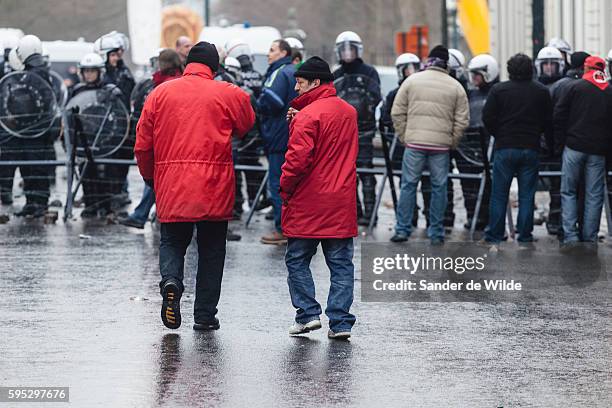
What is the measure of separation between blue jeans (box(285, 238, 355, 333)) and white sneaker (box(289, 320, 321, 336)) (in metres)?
0.03

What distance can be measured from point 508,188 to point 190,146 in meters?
5.73

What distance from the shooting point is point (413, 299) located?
12.0 meters

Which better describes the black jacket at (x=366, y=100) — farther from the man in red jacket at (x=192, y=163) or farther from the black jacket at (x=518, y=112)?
the man in red jacket at (x=192, y=163)

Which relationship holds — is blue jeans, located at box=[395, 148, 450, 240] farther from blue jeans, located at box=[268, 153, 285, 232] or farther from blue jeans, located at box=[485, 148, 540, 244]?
blue jeans, located at box=[268, 153, 285, 232]

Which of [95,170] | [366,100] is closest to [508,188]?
[366,100]

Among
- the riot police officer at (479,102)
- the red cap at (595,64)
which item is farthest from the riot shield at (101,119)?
the red cap at (595,64)

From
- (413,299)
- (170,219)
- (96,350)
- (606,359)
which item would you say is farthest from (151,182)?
(606,359)

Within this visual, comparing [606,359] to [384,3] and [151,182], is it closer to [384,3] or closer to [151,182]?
[151,182]

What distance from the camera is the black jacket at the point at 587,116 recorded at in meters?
15.0

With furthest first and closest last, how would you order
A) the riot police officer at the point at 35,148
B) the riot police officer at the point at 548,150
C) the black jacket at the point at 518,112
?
the riot police officer at the point at 35,148
the riot police officer at the point at 548,150
the black jacket at the point at 518,112

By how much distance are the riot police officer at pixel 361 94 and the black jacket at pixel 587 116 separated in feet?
9.19

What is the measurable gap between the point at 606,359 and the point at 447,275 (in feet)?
12.8

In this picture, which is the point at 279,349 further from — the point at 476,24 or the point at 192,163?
the point at 476,24

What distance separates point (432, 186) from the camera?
15.7 meters
